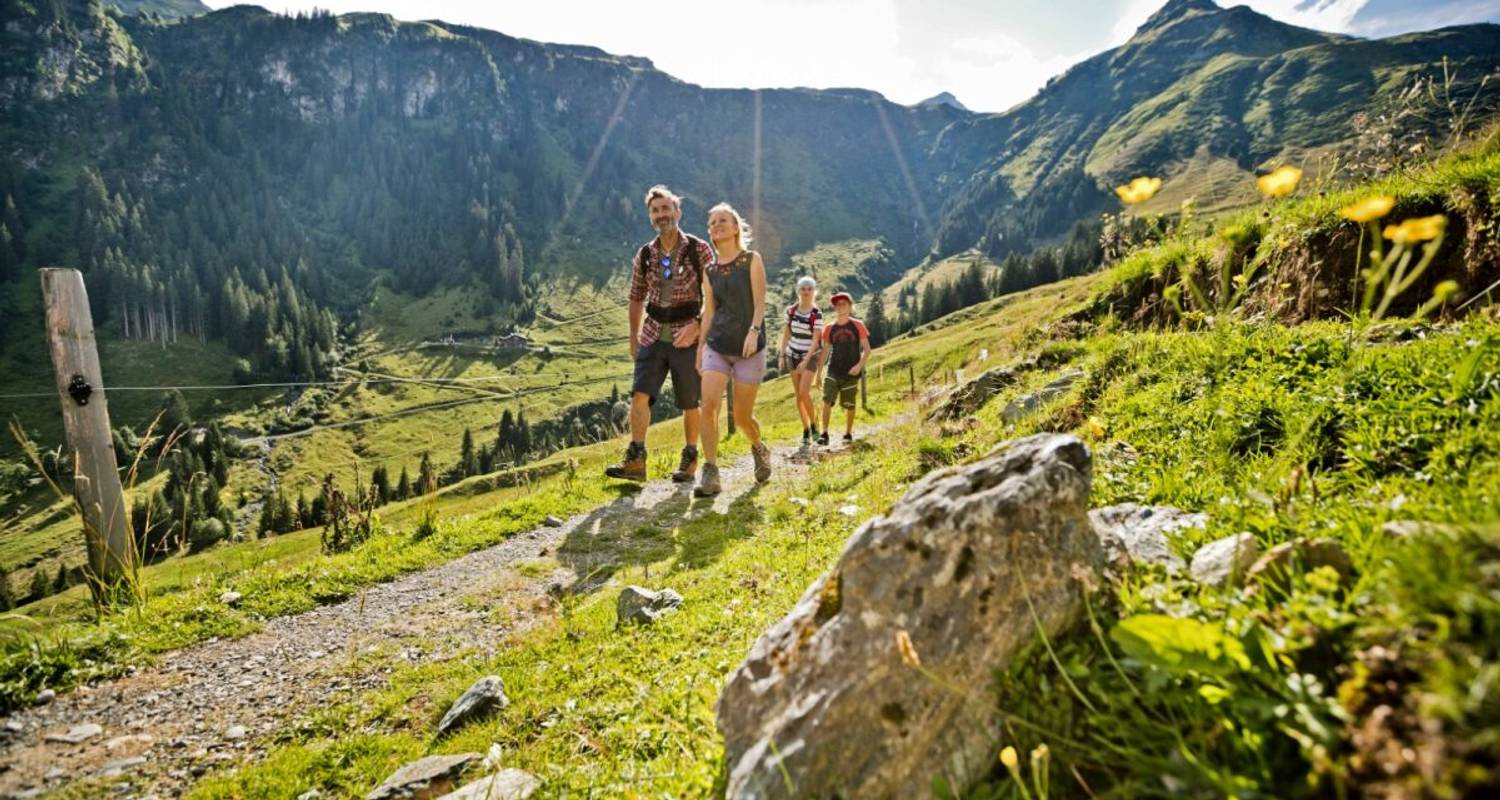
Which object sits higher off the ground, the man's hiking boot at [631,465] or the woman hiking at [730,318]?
the woman hiking at [730,318]

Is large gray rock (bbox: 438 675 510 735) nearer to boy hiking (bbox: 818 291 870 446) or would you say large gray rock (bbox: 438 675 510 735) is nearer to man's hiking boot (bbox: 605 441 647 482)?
man's hiking boot (bbox: 605 441 647 482)

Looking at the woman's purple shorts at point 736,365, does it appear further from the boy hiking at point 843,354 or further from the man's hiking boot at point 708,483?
the boy hiking at point 843,354

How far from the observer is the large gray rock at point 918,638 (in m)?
2.26

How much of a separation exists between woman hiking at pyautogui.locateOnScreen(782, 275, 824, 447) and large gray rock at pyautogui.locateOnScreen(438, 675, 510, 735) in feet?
32.0

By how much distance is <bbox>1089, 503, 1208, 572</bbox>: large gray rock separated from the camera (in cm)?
276

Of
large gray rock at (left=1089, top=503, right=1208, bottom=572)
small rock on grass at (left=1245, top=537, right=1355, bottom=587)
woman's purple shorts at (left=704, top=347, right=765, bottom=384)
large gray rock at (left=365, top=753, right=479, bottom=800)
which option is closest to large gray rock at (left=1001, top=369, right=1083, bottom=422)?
woman's purple shorts at (left=704, top=347, right=765, bottom=384)

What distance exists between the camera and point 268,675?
5.05m

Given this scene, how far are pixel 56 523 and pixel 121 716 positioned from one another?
505 ft

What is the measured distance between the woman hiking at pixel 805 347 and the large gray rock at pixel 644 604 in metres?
8.35

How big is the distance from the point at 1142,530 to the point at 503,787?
3520mm

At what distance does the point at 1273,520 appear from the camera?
8.79 feet

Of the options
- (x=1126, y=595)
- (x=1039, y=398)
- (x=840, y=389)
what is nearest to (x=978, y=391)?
(x=1039, y=398)

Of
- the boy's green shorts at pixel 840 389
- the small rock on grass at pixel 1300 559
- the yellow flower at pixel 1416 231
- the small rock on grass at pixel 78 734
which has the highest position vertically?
the yellow flower at pixel 1416 231

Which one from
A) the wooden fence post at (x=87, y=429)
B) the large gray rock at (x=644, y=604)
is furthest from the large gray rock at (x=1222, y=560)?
the wooden fence post at (x=87, y=429)
